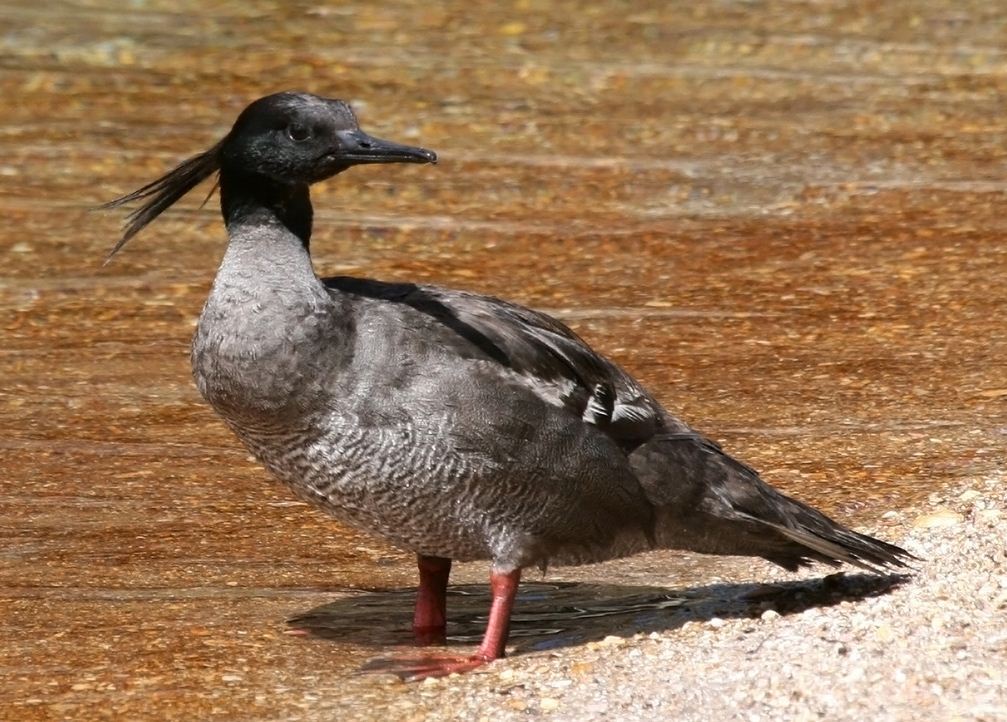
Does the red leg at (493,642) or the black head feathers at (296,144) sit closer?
the black head feathers at (296,144)

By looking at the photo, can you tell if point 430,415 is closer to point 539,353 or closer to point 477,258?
point 539,353

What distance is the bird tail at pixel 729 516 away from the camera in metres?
6.24

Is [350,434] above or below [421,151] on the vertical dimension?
below

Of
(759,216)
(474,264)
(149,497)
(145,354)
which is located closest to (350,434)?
(149,497)

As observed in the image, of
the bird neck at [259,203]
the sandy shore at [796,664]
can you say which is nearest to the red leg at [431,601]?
the sandy shore at [796,664]

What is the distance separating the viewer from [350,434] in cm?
576

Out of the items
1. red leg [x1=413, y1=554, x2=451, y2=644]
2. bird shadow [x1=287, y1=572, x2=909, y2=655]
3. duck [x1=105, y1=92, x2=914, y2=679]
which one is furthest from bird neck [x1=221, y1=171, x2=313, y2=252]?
bird shadow [x1=287, y1=572, x2=909, y2=655]

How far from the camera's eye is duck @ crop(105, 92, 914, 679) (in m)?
5.79

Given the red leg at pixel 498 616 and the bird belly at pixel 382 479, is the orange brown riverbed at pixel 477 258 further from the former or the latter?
the bird belly at pixel 382 479

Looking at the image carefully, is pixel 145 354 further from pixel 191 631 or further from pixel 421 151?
pixel 421 151

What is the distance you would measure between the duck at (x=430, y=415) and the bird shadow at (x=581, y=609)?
17 cm

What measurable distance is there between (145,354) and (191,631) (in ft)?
10.8

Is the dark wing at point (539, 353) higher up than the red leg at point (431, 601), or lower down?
higher up

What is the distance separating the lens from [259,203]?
6020mm
